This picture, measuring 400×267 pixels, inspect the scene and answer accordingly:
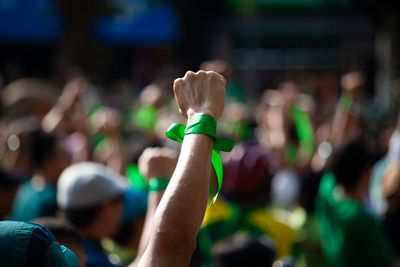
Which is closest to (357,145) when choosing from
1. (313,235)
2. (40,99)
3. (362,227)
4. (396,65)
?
(362,227)

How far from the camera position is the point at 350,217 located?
320cm

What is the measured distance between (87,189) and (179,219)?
1330 mm

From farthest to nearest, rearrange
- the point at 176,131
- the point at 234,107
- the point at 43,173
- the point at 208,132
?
the point at 234,107 → the point at 43,173 → the point at 176,131 → the point at 208,132

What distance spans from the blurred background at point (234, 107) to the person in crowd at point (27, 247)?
3.79ft

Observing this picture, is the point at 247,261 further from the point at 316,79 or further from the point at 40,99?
the point at 316,79

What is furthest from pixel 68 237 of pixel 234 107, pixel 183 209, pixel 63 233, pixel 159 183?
pixel 234 107

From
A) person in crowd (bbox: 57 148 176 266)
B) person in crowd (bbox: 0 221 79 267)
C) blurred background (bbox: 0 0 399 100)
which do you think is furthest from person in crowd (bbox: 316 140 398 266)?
blurred background (bbox: 0 0 399 100)

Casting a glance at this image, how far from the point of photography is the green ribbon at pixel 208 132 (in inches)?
63.7

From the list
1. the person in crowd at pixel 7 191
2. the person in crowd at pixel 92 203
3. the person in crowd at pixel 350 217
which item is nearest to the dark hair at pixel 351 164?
the person in crowd at pixel 350 217

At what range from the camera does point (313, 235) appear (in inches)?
152

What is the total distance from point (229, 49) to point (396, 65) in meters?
6.50

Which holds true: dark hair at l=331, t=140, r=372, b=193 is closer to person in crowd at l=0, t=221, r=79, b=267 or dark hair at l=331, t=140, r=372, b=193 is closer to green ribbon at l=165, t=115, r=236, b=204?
green ribbon at l=165, t=115, r=236, b=204

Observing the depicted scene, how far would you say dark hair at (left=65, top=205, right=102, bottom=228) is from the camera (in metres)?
2.73

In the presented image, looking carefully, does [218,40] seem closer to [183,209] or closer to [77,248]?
[77,248]
